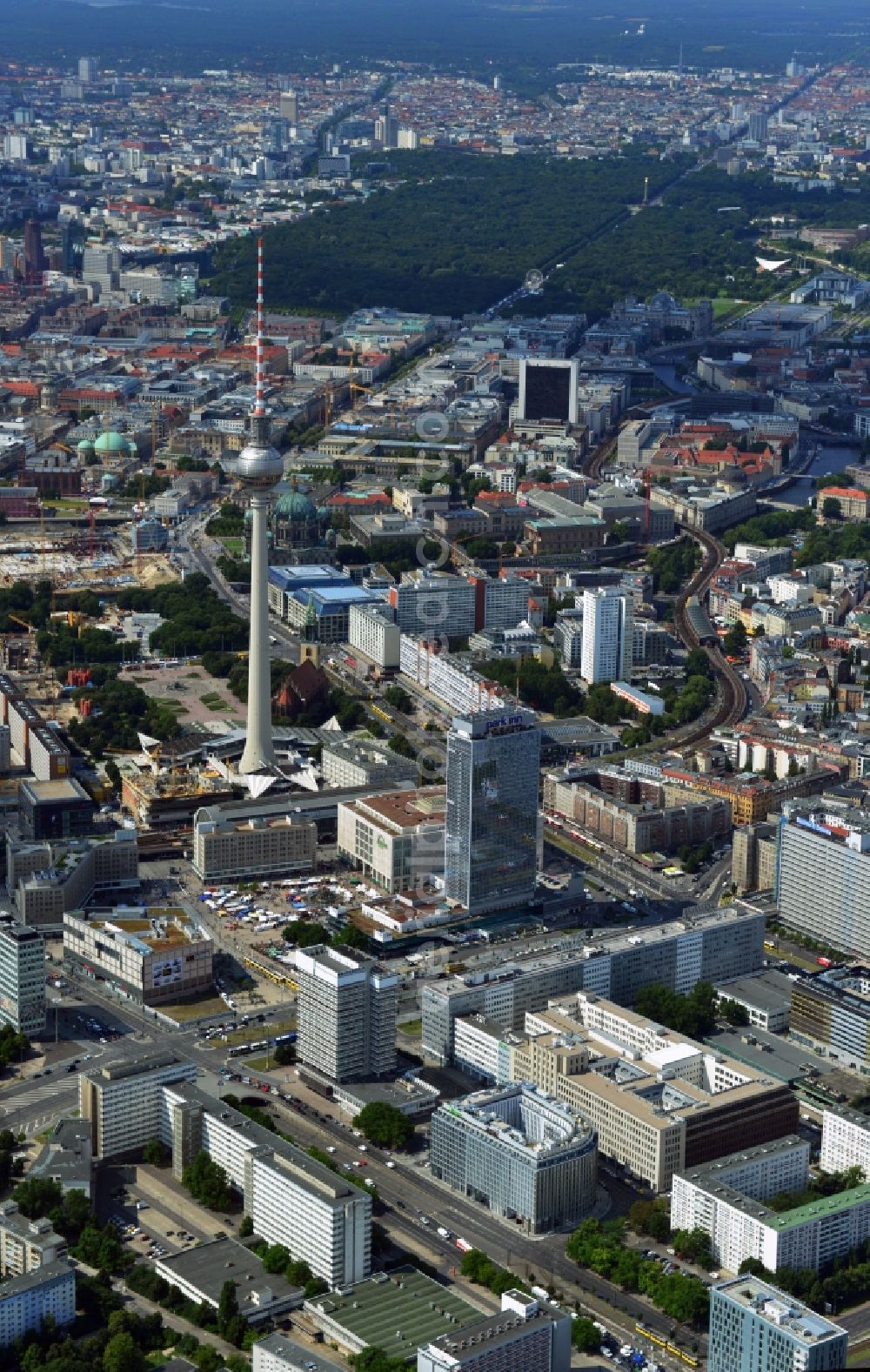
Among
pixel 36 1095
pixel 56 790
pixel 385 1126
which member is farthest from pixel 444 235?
pixel 385 1126

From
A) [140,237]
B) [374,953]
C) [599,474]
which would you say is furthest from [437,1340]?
[140,237]

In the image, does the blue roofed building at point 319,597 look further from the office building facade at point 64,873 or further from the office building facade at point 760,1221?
the office building facade at point 760,1221

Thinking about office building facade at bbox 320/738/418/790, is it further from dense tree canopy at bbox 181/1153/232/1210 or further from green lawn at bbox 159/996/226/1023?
dense tree canopy at bbox 181/1153/232/1210

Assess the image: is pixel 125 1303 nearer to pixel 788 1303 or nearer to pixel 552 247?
pixel 788 1303

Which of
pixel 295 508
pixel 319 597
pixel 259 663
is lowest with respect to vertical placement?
pixel 319 597

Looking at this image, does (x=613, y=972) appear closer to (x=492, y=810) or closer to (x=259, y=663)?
(x=492, y=810)

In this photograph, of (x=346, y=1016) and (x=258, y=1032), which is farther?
(x=258, y=1032)
